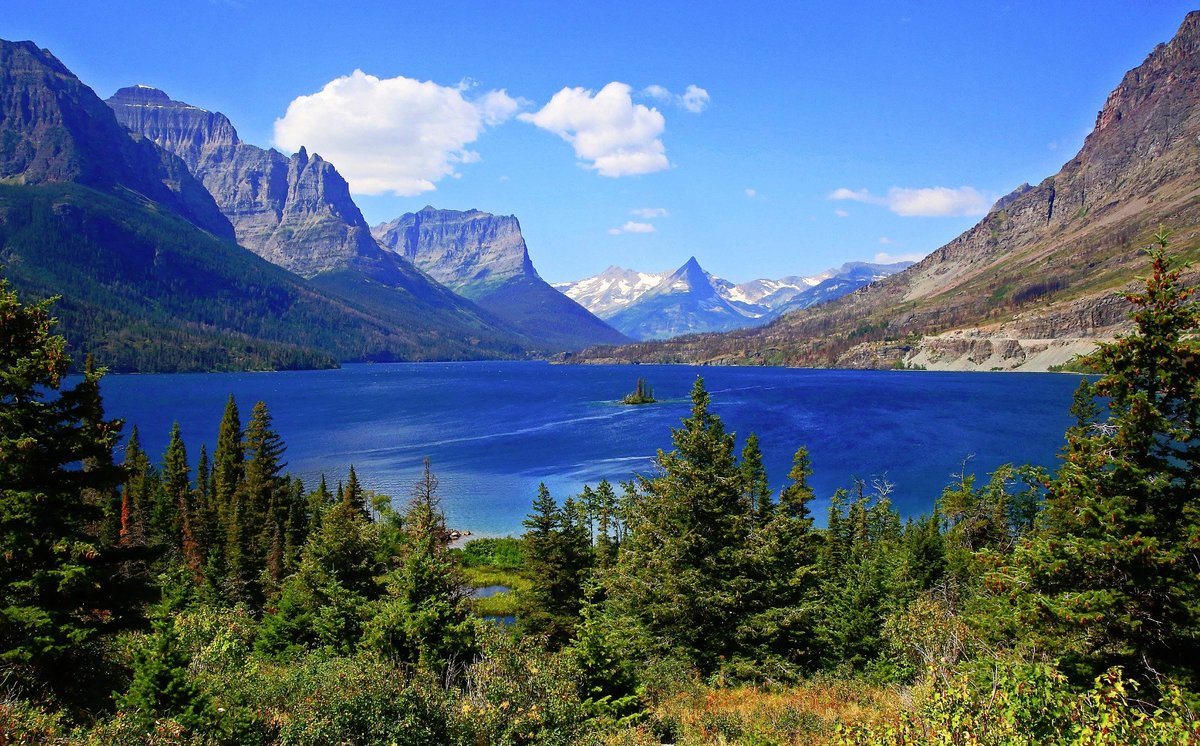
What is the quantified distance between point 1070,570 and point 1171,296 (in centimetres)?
784

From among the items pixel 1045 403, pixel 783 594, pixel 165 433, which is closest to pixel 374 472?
pixel 165 433

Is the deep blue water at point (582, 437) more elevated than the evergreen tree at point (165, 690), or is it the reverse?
the evergreen tree at point (165, 690)

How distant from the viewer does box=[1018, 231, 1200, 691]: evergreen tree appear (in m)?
15.3

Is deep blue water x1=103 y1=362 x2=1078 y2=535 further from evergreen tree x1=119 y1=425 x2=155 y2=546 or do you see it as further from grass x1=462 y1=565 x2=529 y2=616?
evergreen tree x1=119 y1=425 x2=155 y2=546

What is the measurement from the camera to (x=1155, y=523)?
52.2 feet

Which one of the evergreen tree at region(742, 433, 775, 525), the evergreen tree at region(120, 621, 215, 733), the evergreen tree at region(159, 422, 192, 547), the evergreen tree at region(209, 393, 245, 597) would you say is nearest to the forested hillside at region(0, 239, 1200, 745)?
the evergreen tree at region(120, 621, 215, 733)

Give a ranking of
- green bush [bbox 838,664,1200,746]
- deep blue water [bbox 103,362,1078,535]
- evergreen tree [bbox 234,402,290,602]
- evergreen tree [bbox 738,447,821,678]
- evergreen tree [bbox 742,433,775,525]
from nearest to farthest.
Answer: green bush [bbox 838,664,1200,746], evergreen tree [bbox 738,447,821,678], evergreen tree [bbox 742,433,775,525], evergreen tree [bbox 234,402,290,602], deep blue water [bbox 103,362,1078,535]

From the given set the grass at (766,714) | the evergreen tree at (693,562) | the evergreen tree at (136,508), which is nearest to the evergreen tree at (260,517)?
the evergreen tree at (136,508)

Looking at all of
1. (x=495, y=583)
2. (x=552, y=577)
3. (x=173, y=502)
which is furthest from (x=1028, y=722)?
(x=173, y=502)

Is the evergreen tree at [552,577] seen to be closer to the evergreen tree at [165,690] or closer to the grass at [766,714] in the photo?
the grass at [766,714]

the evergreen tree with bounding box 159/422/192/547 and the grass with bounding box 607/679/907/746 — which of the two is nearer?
the grass with bounding box 607/679/907/746

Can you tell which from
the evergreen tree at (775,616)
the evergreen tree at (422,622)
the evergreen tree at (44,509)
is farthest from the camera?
the evergreen tree at (775,616)

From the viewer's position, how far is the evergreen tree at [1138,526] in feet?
50.1

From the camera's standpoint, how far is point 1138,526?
52.6ft
